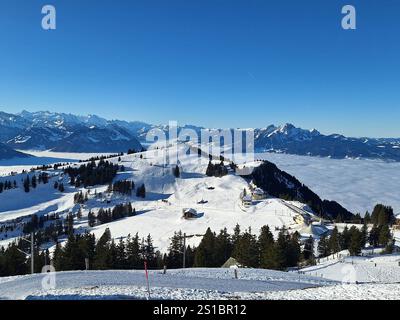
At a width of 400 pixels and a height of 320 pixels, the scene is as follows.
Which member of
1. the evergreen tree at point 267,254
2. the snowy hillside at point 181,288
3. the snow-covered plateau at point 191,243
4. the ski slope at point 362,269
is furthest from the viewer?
the evergreen tree at point 267,254

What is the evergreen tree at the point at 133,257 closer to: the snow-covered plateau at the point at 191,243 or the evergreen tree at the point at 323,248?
the snow-covered plateau at the point at 191,243

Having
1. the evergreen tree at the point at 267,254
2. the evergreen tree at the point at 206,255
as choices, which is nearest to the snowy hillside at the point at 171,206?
the evergreen tree at the point at 206,255

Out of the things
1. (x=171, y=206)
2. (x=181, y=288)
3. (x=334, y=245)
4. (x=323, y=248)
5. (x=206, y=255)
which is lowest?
(x=171, y=206)

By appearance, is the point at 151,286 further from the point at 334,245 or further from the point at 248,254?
the point at 334,245

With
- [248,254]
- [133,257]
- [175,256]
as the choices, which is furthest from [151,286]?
[175,256]

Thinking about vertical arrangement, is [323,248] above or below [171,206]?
above

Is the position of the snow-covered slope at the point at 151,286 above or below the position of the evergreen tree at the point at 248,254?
above

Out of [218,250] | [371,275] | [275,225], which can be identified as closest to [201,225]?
[275,225]

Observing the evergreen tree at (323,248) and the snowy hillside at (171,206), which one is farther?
the snowy hillside at (171,206)

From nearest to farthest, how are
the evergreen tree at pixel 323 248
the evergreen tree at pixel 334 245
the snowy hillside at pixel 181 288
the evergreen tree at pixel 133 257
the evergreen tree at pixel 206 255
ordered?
the snowy hillside at pixel 181 288 < the evergreen tree at pixel 133 257 < the evergreen tree at pixel 206 255 < the evergreen tree at pixel 334 245 < the evergreen tree at pixel 323 248

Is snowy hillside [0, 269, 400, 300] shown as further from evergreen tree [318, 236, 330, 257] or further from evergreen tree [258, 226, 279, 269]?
evergreen tree [318, 236, 330, 257]

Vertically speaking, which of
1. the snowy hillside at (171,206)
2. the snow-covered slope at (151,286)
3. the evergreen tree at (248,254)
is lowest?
the snowy hillside at (171,206)
